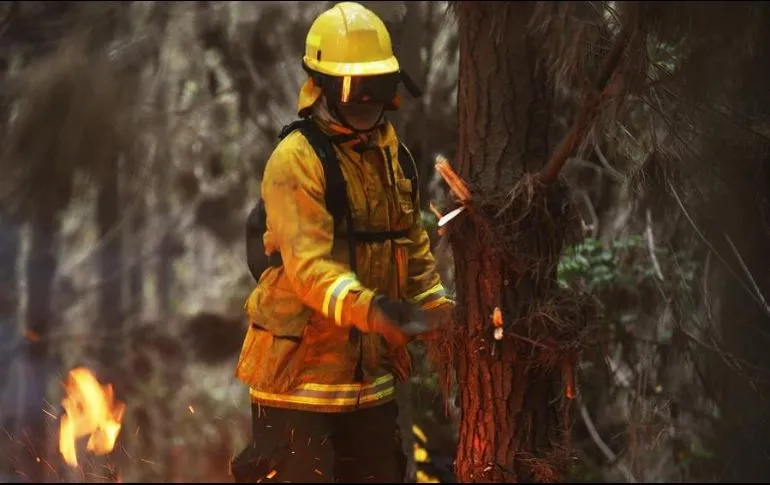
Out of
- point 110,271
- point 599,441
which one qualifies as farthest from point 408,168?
point 110,271

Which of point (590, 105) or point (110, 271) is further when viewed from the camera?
Result: point (110, 271)

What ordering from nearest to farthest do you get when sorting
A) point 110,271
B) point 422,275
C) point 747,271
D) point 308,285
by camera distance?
1. point 308,285
2. point 422,275
3. point 747,271
4. point 110,271

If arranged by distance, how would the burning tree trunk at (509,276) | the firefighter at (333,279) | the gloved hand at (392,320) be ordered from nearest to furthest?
the gloved hand at (392,320), the firefighter at (333,279), the burning tree trunk at (509,276)

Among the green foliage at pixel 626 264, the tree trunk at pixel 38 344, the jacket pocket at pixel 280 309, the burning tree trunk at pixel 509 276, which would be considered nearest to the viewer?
the jacket pocket at pixel 280 309

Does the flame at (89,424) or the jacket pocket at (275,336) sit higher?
the jacket pocket at (275,336)

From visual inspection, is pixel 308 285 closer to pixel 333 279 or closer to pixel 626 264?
pixel 333 279

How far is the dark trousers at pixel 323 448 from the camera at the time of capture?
143 inches

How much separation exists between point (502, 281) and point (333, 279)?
81 centimetres

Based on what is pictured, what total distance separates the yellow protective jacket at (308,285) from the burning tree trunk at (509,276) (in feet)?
1.04

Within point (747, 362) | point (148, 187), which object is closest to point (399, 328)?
point (747, 362)

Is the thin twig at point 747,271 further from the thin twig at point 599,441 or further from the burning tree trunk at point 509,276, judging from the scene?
the thin twig at point 599,441

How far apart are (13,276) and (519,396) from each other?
5.84 metres

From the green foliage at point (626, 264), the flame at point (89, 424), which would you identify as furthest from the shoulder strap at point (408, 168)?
the flame at point (89, 424)

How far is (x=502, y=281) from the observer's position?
3.79 metres
